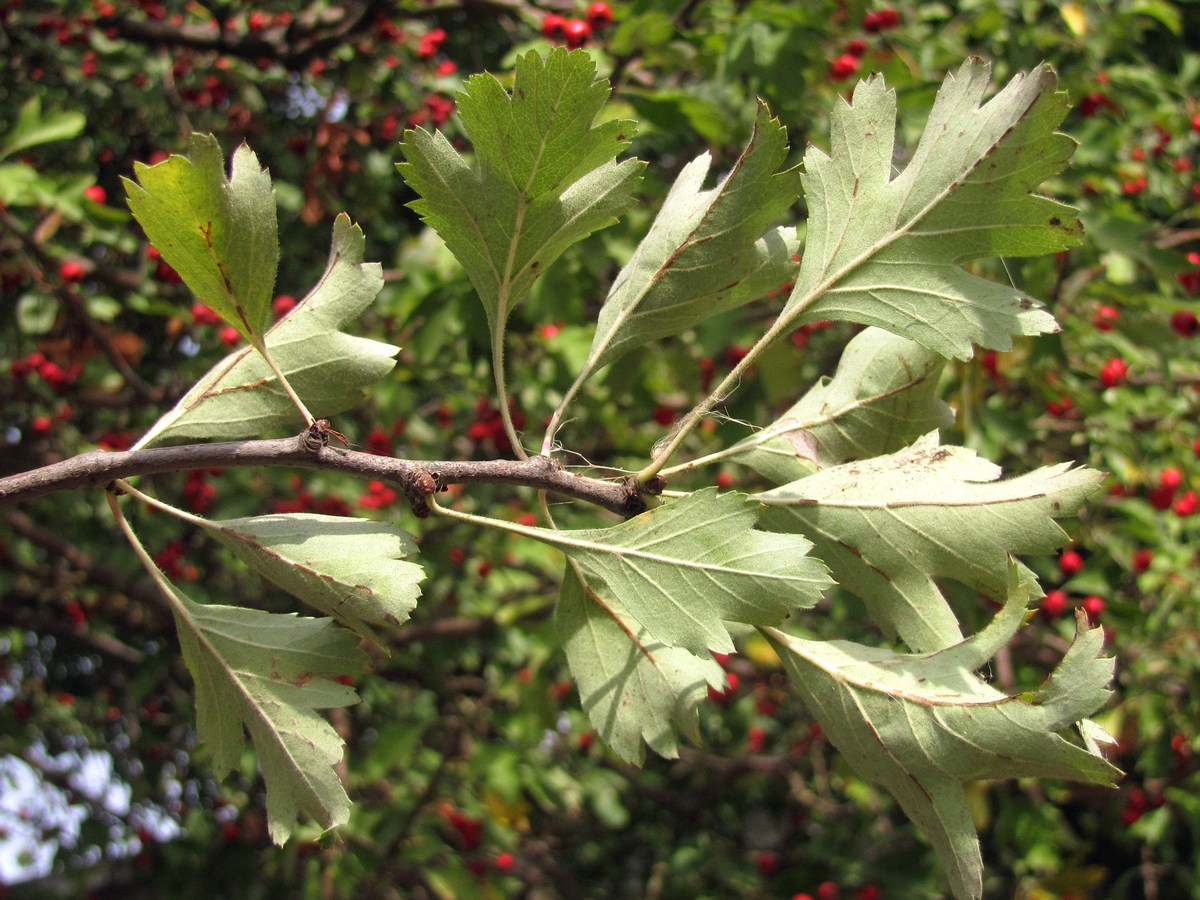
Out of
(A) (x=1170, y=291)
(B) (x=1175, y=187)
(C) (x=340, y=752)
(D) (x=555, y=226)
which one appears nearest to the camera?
(C) (x=340, y=752)

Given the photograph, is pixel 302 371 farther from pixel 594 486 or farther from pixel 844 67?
pixel 844 67


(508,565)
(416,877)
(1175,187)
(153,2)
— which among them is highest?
(153,2)

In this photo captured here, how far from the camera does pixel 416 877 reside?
182 inches

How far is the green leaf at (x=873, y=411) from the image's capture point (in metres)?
1.35

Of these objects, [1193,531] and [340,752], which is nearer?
[340,752]

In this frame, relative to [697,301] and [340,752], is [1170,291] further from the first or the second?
[340,752]

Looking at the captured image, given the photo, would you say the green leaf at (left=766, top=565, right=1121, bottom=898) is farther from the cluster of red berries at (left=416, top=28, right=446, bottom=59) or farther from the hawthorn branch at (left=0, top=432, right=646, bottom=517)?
the cluster of red berries at (left=416, top=28, right=446, bottom=59)

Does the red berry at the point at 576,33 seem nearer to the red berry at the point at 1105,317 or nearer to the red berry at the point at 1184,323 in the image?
the red berry at the point at 1105,317

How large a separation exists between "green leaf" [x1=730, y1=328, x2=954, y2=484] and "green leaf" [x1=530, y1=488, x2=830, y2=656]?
Answer: 0.76ft

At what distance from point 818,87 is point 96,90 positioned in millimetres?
2911

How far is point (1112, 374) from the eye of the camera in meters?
3.65

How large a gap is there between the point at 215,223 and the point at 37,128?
2.56 meters

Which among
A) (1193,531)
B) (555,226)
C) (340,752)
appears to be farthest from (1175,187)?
(340,752)

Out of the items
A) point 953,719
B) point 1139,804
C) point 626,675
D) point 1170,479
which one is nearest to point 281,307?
point 626,675
